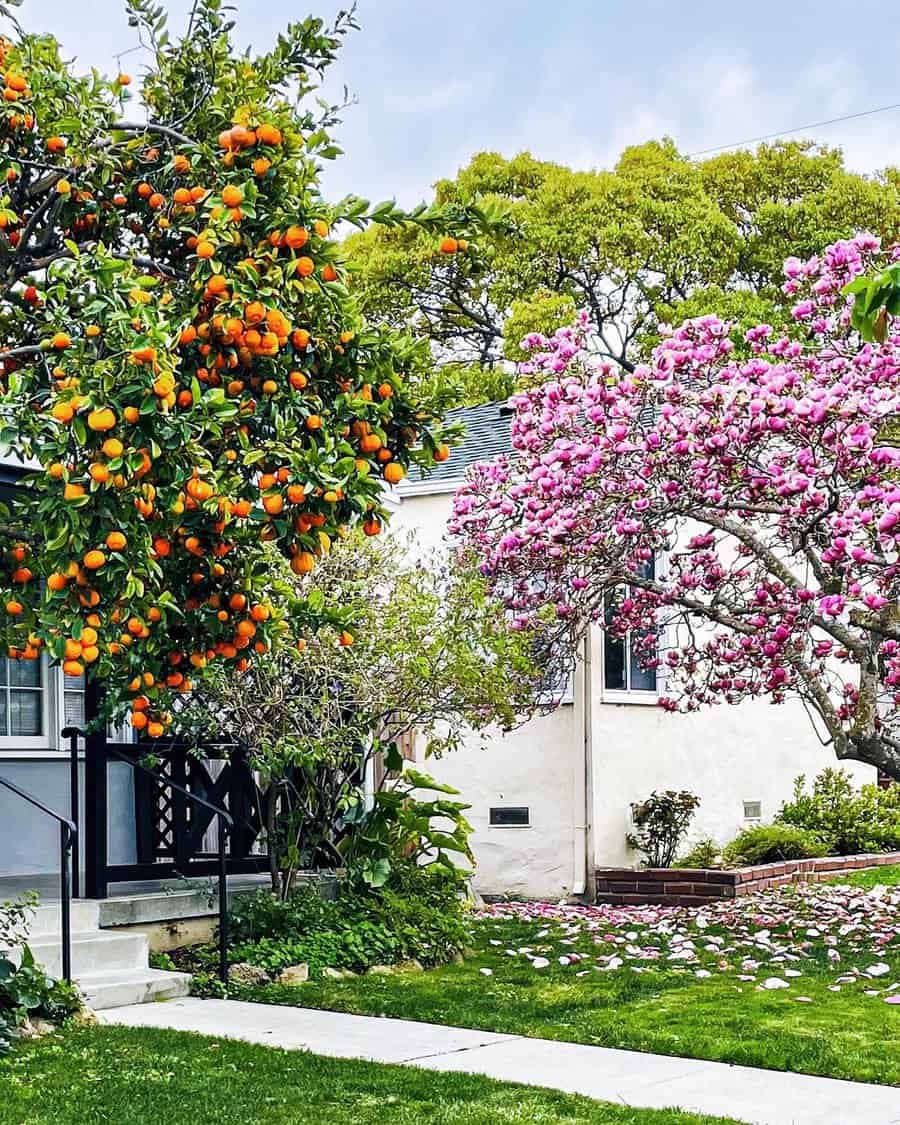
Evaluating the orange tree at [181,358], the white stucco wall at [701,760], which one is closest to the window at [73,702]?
the white stucco wall at [701,760]

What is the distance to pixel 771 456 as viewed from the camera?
1074cm

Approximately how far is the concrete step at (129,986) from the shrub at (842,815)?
912 centimetres

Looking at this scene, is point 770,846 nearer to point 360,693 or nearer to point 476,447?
point 476,447

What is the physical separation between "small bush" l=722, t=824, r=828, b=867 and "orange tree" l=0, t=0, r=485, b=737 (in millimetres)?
10121

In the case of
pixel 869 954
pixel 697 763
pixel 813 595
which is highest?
pixel 813 595

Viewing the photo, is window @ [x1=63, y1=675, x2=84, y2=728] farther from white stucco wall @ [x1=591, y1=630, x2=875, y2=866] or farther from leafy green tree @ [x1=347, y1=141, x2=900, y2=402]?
leafy green tree @ [x1=347, y1=141, x2=900, y2=402]

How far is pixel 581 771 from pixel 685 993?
5.41 metres

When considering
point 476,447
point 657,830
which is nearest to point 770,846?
point 657,830

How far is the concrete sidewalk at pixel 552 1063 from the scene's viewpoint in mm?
6277

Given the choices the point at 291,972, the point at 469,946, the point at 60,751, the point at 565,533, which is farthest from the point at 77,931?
the point at 565,533

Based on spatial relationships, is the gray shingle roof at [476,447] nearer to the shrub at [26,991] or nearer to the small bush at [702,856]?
the small bush at [702,856]

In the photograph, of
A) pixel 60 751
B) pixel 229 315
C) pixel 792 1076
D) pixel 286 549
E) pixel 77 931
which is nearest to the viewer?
pixel 229 315

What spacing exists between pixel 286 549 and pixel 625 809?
10.0m

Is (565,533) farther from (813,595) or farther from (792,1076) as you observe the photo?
(792,1076)
